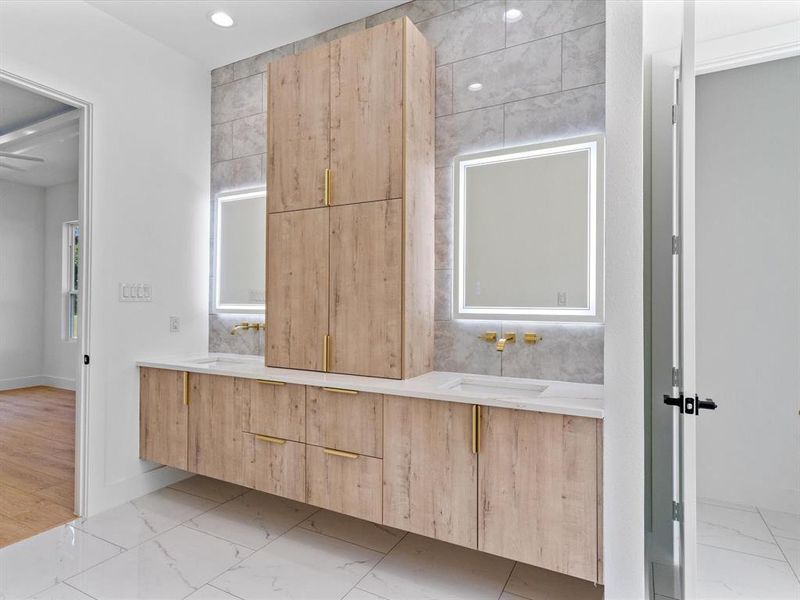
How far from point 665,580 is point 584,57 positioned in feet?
7.87

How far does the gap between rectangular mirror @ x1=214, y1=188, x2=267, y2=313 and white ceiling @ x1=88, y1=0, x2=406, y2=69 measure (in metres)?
0.97

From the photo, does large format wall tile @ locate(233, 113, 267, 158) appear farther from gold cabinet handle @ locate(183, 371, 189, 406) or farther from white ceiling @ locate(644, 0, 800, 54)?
white ceiling @ locate(644, 0, 800, 54)

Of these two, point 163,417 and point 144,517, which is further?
point 163,417

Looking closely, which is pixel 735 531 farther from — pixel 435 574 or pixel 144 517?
pixel 144 517

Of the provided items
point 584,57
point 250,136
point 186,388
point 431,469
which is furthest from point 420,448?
point 250,136

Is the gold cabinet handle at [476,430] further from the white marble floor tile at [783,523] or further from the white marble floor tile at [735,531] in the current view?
the white marble floor tile at [783,523]

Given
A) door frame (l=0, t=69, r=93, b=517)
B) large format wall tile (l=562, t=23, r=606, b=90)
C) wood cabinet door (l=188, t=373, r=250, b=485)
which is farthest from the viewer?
door frame (l=0, t=69, r=93, b=517)

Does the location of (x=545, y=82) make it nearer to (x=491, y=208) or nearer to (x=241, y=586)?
(x=491, y=208)

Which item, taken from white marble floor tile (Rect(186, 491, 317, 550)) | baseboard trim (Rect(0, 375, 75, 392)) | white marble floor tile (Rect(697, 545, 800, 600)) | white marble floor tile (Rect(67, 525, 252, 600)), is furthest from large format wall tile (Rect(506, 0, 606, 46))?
baseboard trim (Rect(0, 375, 75, 392))

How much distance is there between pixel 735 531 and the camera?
6.66 ft

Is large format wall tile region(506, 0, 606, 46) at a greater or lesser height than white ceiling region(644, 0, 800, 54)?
greater

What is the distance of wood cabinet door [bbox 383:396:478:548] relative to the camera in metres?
1.84

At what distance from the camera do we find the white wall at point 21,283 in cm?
600

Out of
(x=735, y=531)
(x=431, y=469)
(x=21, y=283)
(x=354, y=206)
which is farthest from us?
(x=21, y=283)
